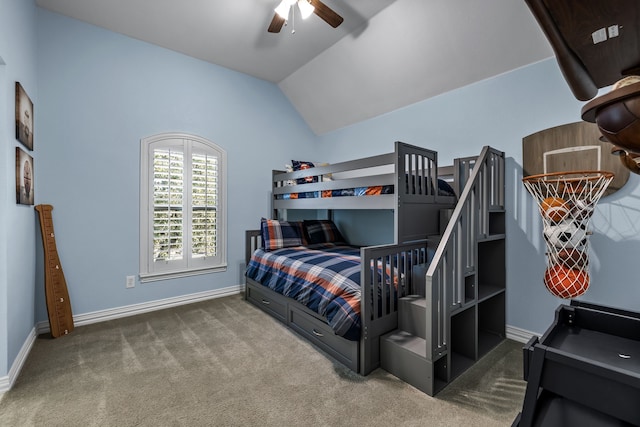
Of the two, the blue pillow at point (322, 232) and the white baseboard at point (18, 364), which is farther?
the blue pillow at point (322, 232)

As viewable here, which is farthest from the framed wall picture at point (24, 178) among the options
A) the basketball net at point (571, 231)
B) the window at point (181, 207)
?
the basketball net at point (571, 231)

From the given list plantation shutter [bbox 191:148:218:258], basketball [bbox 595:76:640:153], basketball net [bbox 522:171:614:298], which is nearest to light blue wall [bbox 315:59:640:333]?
basketball net [bbox 522:171:614:298]

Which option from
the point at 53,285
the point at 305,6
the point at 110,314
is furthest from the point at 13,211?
the point at 305,6

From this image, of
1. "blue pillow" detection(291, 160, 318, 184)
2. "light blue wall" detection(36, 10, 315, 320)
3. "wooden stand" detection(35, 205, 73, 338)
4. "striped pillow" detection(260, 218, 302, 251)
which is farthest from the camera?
"blue pillow" detection(291, 160, 318, 184)

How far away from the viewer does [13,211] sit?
1.95m

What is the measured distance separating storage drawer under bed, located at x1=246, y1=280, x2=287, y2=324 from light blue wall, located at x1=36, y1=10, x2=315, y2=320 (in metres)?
0.48

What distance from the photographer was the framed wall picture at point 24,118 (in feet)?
6.64

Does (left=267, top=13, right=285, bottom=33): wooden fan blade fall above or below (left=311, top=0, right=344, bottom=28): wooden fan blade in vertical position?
above

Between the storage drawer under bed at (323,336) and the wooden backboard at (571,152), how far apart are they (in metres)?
2.01

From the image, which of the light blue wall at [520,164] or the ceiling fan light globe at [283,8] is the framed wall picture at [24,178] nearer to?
the ceiling fan light globe at [283,8]

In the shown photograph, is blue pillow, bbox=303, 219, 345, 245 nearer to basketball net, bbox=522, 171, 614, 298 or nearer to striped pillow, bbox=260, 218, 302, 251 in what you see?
striped pillow, bbox=260, 218, 302, 251

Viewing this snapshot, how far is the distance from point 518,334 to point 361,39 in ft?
10.1

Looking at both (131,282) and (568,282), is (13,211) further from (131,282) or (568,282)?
(568,282)

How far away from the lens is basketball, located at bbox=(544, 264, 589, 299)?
190cm
